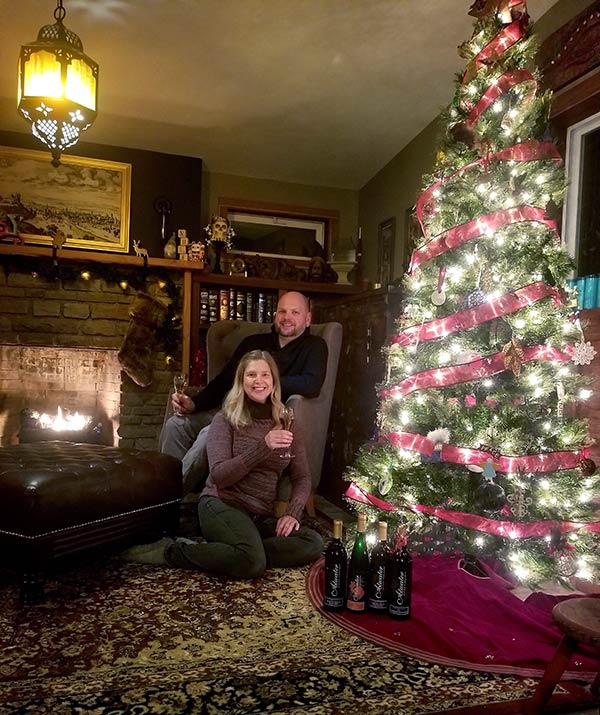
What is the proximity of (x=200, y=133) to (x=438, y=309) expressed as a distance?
2.97 m

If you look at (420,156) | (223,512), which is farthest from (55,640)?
(420,156)

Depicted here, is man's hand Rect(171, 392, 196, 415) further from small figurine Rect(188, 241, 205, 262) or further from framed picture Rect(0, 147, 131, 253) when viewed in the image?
framed picture Rect(0, 147, 131, 253)

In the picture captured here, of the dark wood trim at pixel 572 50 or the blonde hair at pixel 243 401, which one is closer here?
the blonde hair at pixel 243 401

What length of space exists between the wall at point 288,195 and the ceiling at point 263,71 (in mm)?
415

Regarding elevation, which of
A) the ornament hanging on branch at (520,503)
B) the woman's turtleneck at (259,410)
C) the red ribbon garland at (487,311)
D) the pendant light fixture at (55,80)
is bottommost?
the ornament hanging on branch at (520,503)

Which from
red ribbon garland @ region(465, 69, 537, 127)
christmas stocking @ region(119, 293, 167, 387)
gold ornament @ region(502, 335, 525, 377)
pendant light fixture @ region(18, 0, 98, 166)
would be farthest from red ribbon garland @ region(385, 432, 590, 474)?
christmas stocking @ region(119, 293, 167, 387)

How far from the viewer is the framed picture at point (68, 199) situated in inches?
181

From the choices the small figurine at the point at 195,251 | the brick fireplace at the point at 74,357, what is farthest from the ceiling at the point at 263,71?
Answer: the brick fireplace at the point at 74,357

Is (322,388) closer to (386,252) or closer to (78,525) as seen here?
(78,525)

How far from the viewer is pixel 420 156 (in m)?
4.39

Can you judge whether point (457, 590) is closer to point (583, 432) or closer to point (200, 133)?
point (583, 432)

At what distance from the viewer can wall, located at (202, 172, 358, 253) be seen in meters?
5.33

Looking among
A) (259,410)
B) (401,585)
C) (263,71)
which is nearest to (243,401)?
(259,410)

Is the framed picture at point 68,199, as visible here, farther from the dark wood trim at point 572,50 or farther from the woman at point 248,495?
the dark wood trim at point 572,50
